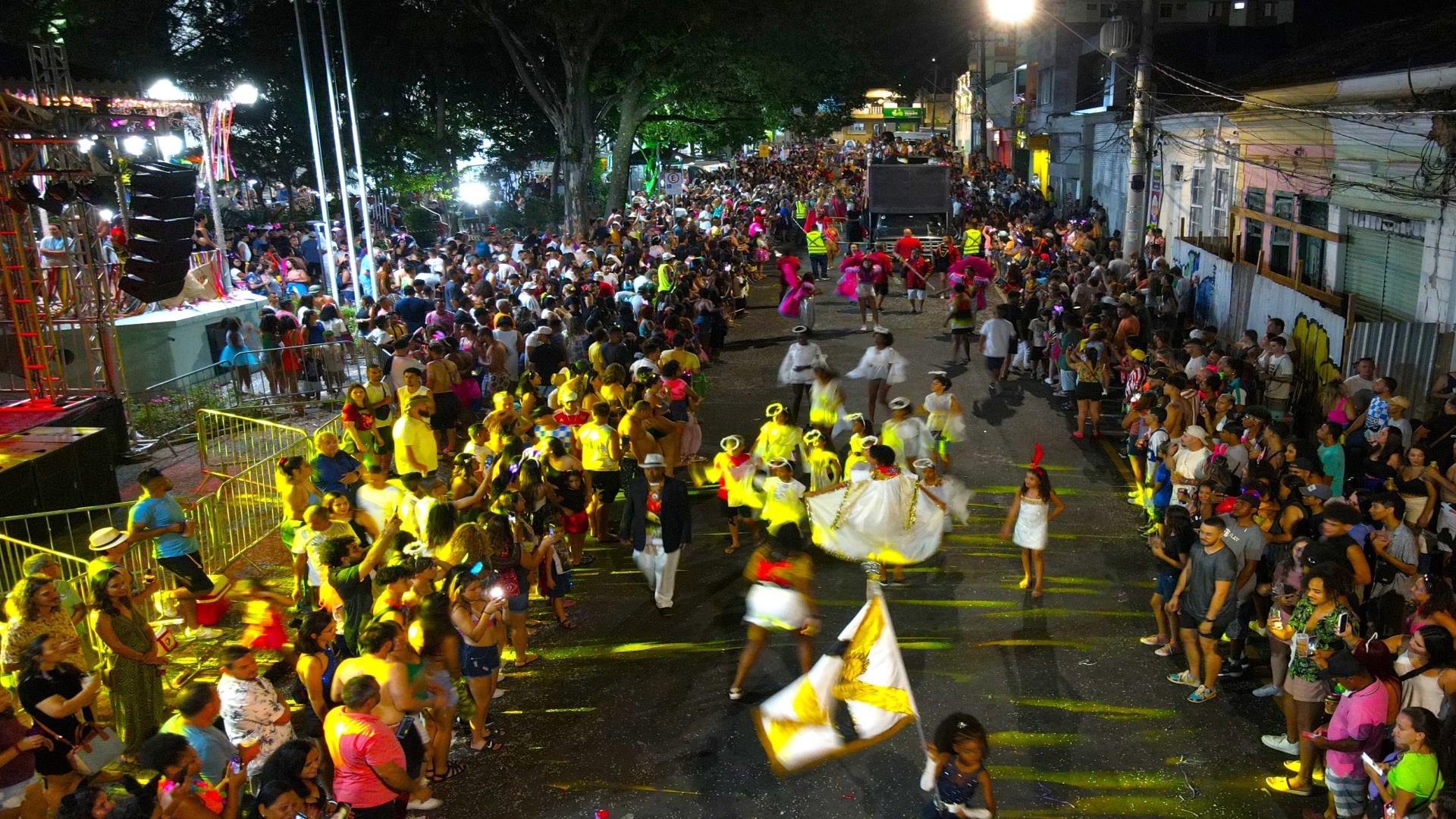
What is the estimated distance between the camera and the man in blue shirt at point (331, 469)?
30.4 ft

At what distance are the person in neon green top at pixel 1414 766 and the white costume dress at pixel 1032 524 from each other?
3776mm

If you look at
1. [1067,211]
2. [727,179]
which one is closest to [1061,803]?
[1067,211]

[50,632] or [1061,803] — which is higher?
[50,632]

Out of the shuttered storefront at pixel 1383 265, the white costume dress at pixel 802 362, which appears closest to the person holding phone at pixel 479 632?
the white costume dress at pixel 802 362

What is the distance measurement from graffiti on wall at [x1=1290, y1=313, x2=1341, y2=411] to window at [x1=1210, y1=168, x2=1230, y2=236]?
699cm

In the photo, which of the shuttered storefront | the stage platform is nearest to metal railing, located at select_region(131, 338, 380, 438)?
the stage platform

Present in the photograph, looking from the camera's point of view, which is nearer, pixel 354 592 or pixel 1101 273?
pixel 354 592

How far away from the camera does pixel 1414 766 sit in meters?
5.04

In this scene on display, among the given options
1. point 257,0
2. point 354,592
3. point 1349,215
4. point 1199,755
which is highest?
point 257,0

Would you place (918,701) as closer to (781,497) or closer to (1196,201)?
(781,497)

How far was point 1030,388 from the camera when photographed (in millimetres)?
16141

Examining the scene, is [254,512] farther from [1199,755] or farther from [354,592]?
[1199,755]

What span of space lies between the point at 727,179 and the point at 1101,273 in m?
36.6

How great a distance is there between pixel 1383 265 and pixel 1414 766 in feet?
37.5
